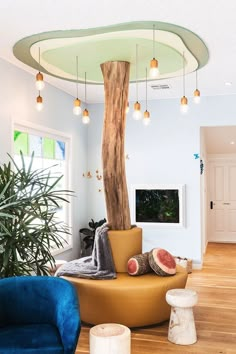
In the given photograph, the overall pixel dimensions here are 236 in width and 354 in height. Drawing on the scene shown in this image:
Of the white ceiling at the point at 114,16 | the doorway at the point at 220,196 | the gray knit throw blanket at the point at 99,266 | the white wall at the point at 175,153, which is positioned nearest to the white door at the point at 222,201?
the doorway at the point at 220,196

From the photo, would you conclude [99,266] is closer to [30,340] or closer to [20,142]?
[30,340]

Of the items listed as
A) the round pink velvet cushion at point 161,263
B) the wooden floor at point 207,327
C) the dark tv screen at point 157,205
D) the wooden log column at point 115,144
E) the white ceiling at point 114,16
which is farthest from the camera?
the dark tv screen at point 157,205

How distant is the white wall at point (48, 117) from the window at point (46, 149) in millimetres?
130

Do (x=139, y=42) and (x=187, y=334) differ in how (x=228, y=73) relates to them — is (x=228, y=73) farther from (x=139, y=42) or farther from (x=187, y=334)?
(x=187, y=334)

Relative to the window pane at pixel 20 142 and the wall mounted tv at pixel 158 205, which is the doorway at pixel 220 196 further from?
the window pane at pixel 20 142

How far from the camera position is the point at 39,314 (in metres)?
2.93

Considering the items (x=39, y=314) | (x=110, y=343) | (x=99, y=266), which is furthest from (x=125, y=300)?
(x=39, y=314)

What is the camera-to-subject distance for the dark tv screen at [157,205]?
6.67 m

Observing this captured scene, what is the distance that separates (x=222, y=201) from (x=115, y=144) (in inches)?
221

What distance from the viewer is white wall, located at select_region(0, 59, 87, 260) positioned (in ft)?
15.0

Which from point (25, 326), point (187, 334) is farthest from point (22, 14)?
point (187, 334)

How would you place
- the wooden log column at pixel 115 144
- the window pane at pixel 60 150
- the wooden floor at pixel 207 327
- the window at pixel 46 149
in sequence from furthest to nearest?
1. the window pane at pixel 60 150
2. the window at pixel 46 149
3. the wooden log column at pixel 115 144
4. the wooden floor at pixel 207 327

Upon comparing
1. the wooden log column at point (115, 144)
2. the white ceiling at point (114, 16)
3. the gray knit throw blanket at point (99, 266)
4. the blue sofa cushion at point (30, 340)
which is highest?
the white ceiling at point (114, 16)

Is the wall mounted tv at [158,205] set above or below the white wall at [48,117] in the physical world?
below
